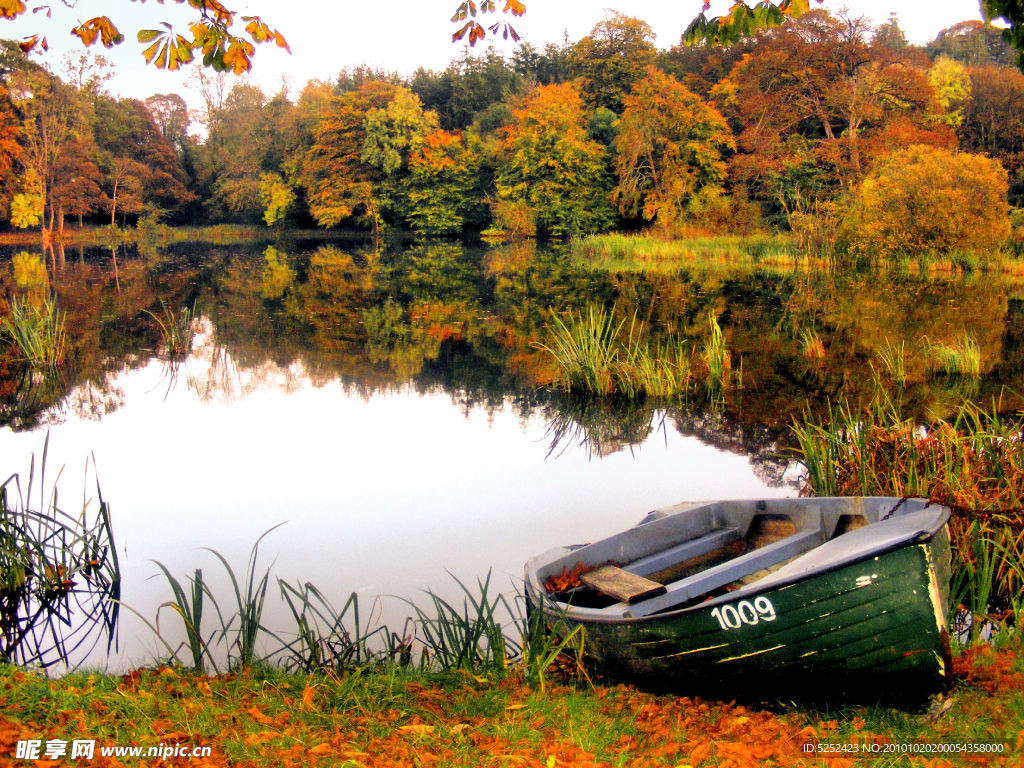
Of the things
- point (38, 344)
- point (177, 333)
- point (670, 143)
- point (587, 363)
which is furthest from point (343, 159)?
point (587, 363)

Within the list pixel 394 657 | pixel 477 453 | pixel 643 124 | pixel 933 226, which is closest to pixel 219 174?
pixel 643 124

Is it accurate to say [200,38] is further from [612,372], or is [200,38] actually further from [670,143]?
[670,143]

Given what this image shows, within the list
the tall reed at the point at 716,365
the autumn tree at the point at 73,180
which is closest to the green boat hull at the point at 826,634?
the tall reed at the point at 716,365

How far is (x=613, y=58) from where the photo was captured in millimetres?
40688

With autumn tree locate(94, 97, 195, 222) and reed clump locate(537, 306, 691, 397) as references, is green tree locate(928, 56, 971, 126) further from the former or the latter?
autumn tree locate(94, 97, 195, 222)

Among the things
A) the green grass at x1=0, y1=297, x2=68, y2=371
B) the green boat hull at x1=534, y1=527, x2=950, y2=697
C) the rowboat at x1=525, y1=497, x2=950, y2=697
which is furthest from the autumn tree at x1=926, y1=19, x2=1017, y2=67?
the green boat hull at x1=534, y1=527, x2=950, y2=697

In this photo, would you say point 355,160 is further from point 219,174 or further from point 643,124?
point 643,124

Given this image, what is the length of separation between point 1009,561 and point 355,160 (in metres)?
46.4

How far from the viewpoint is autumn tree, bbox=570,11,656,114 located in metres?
40.7

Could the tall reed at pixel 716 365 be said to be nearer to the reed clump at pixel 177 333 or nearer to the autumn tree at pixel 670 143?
the reed clump at pixel 177 333

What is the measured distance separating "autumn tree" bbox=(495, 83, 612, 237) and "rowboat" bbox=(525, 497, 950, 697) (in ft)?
115

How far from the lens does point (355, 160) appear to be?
4703 cm

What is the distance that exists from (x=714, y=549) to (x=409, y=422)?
4.90 m

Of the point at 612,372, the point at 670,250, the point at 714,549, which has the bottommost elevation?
the point at 714,549
